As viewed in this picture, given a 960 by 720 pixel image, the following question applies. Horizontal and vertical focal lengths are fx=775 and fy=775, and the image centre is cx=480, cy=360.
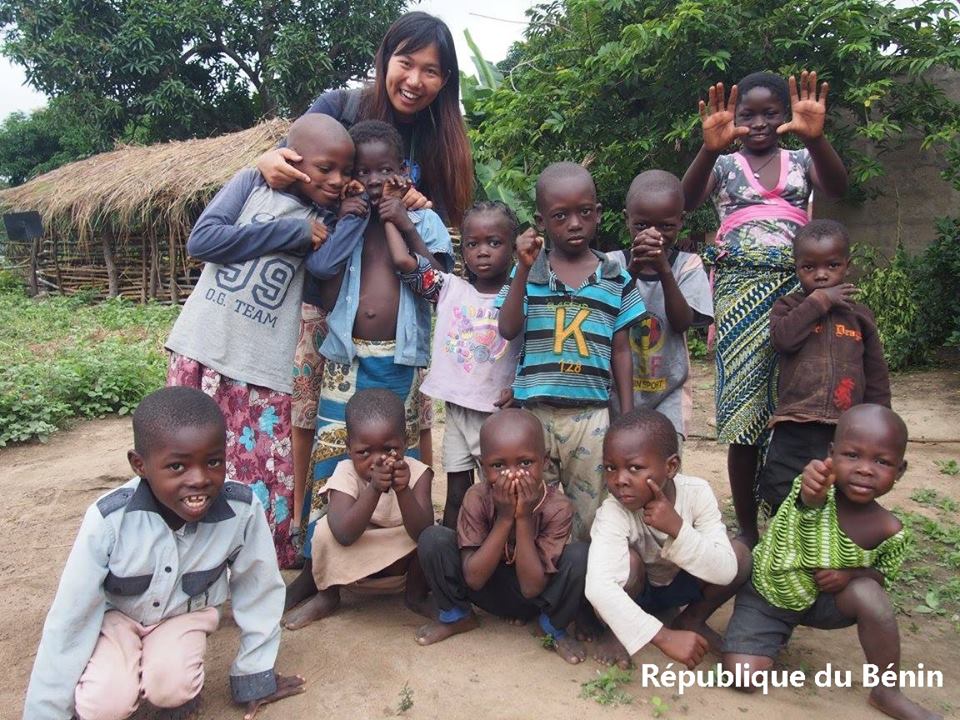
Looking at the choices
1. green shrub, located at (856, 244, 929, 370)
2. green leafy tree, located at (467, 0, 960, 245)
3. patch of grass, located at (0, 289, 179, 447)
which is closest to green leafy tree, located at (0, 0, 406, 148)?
patch of grass, located at (0, 289, 179, 447)

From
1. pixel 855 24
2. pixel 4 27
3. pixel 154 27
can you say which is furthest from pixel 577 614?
pixel 4 27

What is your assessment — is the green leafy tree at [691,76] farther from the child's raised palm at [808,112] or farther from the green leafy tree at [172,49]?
the green leafy tree at [172,49]

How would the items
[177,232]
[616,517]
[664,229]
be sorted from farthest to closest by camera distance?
[177,232] < [664,229] < [616,517]

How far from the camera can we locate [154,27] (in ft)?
48.9

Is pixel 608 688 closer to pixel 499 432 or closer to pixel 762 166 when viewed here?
pixel 499 432

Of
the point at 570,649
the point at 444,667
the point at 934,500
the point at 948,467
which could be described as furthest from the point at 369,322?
the point at 948,467

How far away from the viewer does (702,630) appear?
249 centimetres

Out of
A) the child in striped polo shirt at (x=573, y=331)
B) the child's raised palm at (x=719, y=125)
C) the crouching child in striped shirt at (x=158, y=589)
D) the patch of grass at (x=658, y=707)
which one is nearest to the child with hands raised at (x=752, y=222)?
the child's raised palm at (x=719, y=125)

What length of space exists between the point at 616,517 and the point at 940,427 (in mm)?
3579

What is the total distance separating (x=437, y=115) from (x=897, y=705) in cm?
251

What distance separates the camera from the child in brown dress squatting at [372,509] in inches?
97.3

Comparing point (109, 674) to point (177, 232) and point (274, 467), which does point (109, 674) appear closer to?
point (274, 467)

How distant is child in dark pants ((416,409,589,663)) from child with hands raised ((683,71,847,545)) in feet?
3.00

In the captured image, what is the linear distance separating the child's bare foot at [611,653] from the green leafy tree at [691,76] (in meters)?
4.75
